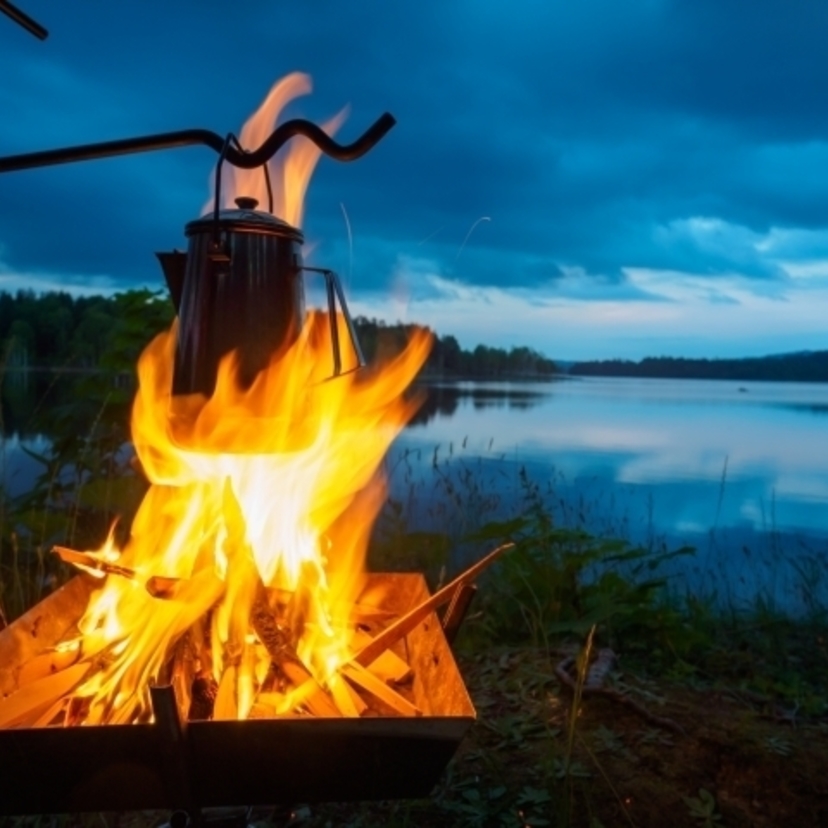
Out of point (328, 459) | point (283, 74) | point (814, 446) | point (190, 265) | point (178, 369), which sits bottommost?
point (814, 446)

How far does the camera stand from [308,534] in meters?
2.00

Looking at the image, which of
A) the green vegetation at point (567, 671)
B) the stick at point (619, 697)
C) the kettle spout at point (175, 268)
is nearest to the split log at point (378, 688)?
the green vegetation at point (567, 671)

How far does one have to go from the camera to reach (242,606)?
5.42ft

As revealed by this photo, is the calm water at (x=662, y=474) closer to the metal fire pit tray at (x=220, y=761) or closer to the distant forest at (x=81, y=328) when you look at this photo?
the distant forest at (x=81, y=328)

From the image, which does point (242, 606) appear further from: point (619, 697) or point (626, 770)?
point (619, 697)

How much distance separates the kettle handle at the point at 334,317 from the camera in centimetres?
149

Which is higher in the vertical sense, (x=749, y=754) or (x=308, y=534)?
(x=308, y=534)

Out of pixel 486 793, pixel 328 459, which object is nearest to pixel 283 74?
pixel 328 459

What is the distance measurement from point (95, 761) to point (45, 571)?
7.66 feet

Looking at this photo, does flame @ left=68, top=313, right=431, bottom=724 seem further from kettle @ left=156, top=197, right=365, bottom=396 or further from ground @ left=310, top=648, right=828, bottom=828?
ground @ left=310, top=648, right=828, bottom=828

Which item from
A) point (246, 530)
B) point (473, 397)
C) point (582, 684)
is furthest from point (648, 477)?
point (473, 397)

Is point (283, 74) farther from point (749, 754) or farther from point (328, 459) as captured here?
point (749, 754)

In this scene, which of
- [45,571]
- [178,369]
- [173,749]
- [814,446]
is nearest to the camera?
[173,749]

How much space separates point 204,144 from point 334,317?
0.38 metres
